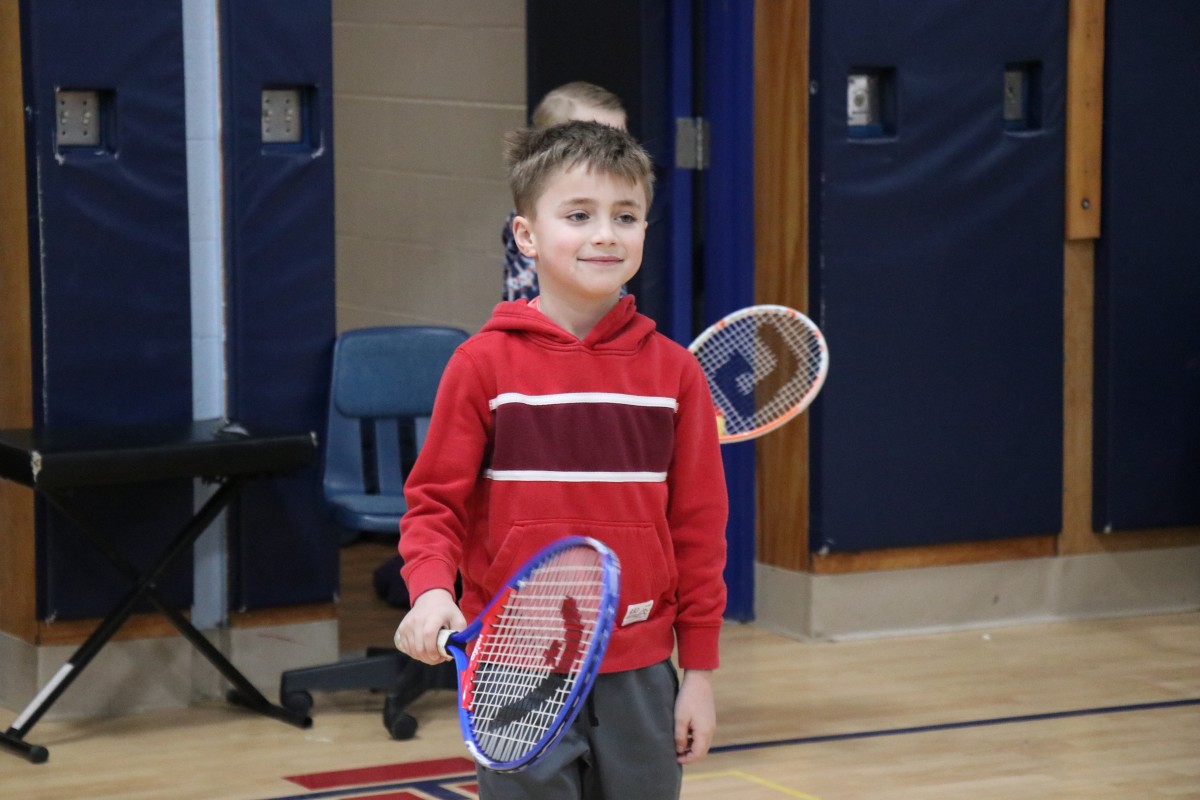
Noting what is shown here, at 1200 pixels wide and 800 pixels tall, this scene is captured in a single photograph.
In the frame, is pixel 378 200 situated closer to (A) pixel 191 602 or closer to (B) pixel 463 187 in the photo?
(B) pixel 463 187

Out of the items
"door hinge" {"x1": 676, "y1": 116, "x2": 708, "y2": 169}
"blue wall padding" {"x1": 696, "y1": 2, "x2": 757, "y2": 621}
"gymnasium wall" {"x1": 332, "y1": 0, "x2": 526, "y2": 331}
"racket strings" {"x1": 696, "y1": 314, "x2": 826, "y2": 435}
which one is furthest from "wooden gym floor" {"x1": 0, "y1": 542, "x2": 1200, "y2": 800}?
"gymnasium wall" {"x1": 332, "y1": 0, "x2": 526, "y2": 331}

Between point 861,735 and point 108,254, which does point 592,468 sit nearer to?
point 861,735

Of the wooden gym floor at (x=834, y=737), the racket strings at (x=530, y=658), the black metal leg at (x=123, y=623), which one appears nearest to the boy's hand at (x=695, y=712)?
the racket strings at (x=530, y=658)

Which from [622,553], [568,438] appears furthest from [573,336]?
[622,553]

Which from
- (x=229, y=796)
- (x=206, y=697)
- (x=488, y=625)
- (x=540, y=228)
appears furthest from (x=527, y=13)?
(x=488, y=625)

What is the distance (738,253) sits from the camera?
212 inches

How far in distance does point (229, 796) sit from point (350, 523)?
2.76 feet

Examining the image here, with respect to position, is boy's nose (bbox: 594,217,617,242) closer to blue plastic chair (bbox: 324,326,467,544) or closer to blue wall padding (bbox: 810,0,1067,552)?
blue plastic chair (bbox: 324,326,467,544)

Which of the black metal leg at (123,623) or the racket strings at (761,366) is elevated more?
Answer: the racket strings at (761,366)

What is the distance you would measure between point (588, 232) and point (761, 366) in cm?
253

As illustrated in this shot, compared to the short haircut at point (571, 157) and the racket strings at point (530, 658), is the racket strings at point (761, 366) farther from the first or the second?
the racket strings at point (530, 658)

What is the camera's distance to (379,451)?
4793 mm

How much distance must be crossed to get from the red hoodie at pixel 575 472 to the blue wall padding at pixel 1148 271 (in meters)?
3.48

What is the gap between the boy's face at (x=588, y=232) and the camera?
2.26 metres
